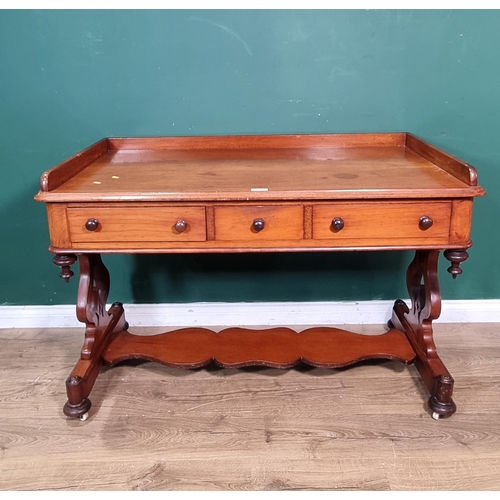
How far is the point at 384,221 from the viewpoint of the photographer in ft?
5.82

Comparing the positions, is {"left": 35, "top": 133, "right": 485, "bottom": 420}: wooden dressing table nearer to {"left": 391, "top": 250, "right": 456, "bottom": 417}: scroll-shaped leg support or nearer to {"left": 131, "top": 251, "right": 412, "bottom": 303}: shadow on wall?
{"left": 391, "top": 250, "right": 456, "bottom": 417}: scroll-shaped leg support

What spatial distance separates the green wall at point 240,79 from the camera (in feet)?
7.27

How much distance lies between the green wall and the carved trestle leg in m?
0.49

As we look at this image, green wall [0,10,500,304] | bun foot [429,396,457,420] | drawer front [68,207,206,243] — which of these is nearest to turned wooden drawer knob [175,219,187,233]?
drawer front [68,207,206,243]

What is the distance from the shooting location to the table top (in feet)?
5.63

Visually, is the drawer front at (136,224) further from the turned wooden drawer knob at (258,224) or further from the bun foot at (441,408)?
the bun foot at (441,408)

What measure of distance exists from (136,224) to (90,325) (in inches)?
24.0

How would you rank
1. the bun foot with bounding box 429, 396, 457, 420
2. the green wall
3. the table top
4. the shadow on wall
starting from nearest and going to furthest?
the table top, the bun foot with bounding box 429, 396, 457, 420, the green wall, the shadow on wall

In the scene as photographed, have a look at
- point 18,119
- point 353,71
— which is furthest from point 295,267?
point 18,119

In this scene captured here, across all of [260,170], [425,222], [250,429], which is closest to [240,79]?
[260,170]

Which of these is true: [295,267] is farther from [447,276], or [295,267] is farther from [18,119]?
[18,119]

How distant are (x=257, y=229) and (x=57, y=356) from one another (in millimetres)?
1235

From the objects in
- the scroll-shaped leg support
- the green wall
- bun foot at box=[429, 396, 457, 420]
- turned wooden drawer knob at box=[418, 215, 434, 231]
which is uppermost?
the green wall
